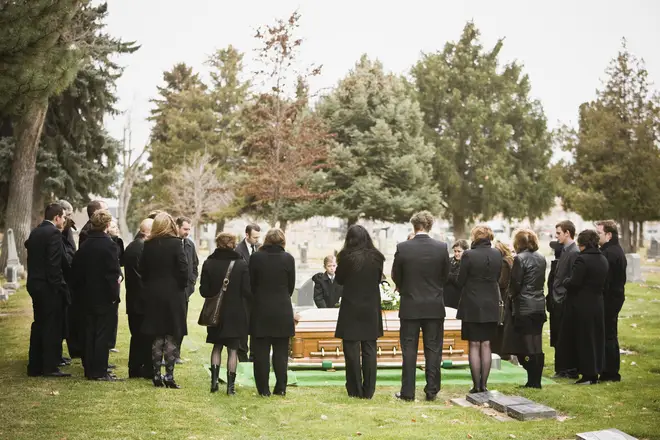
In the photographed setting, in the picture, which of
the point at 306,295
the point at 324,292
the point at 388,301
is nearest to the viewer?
the point at 388,301

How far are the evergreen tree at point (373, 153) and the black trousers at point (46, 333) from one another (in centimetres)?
2067

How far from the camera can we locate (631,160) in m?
34.4

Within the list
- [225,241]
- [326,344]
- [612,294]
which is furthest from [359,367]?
[612,294]

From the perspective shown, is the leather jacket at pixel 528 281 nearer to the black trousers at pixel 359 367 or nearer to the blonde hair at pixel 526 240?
the blonde hair at pixel 526 240

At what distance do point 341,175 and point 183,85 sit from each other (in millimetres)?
22684

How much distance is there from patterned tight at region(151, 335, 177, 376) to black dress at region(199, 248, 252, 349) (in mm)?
423

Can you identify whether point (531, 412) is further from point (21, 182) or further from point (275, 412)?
point (21, 182)

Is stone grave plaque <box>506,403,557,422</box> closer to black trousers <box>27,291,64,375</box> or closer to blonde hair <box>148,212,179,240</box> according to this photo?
blonde hair <box>148,212,179,240</box>

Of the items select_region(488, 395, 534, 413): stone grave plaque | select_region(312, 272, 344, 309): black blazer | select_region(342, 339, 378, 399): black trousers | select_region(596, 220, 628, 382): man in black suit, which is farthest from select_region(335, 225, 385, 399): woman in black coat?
select_region(596, 220, 628, 382): man in black suit

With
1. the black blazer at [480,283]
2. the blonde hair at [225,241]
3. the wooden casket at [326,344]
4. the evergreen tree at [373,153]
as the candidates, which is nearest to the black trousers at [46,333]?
the blonde hair at [225,241]

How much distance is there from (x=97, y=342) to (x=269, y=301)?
6.30ft

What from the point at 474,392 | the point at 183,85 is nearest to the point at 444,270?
the point at 474,392

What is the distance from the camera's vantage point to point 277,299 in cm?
730

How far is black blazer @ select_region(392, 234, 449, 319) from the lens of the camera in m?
7.39
